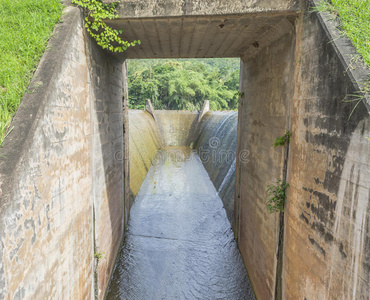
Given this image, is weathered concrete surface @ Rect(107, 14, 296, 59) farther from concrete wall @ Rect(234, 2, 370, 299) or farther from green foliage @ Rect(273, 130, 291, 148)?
green foliage @ Rect(273, 130, 291, 148)

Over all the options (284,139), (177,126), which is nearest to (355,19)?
(284,139)

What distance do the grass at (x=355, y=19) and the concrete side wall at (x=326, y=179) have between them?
118 mm

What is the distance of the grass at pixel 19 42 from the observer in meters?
2.44

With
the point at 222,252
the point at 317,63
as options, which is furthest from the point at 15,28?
the point at 222,252

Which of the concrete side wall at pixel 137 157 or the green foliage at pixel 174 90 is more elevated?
the green foliage at pixel 174 90

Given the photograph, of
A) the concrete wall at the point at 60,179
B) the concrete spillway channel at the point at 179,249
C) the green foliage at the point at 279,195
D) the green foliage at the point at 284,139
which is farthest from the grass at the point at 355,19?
the concrete spillway channel at the point at 179,249

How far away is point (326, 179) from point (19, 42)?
152 inches

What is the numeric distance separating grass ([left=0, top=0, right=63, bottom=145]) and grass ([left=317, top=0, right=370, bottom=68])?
3241mm

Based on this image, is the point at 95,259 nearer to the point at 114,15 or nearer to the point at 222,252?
the point at 222,252

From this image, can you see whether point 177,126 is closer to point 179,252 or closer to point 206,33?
point 179,252

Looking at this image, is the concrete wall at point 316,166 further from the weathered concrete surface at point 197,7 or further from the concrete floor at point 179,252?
the concrete floor at point 179,252

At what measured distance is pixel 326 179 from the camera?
7.86 ft

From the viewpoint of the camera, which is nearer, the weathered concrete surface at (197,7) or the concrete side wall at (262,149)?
the weathered concrete surface at (197,7)

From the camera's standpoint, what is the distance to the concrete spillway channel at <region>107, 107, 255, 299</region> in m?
4.98
